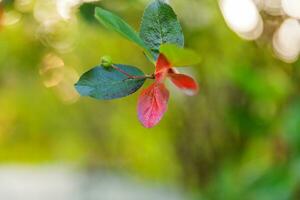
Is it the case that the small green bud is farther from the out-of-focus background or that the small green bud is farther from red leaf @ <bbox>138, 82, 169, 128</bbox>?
the out-of-focus background

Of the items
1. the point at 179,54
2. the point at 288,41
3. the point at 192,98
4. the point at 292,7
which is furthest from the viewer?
the point at 192,98

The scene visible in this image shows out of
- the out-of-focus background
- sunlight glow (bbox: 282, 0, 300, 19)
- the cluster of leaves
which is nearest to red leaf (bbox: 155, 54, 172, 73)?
the cluster of leaves

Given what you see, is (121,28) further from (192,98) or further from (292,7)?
(192,98)

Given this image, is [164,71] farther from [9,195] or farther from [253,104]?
[9,195]

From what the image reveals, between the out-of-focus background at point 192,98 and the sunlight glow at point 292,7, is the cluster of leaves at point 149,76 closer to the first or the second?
the out-of-focus background at point 192,98

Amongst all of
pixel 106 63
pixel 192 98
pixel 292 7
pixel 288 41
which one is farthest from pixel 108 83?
pixel 192 98

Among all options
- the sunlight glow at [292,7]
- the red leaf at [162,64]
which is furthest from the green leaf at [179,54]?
the sunlight glow at [292,7]

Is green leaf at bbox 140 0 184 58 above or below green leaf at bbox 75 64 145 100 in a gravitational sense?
above
